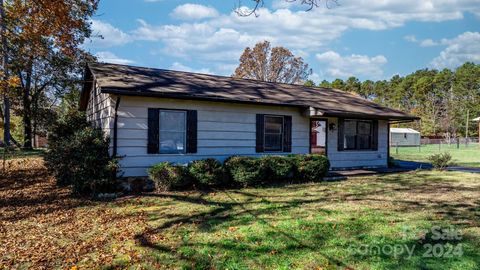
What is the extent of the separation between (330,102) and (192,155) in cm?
643

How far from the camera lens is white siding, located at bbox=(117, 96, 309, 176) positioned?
905 cm

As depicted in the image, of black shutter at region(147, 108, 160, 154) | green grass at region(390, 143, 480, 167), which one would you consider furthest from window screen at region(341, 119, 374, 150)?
black shutter at region(147, 108, 160, 154)

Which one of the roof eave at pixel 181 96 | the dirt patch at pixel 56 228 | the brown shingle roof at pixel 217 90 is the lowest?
the dirt patch at pixel 56 228

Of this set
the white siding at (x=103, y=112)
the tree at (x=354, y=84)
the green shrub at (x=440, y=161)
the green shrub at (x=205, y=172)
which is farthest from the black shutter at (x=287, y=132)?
the tree at (x=354, y=84)

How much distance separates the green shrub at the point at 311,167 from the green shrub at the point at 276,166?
30 centimetres

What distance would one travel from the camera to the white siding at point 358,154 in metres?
13.1

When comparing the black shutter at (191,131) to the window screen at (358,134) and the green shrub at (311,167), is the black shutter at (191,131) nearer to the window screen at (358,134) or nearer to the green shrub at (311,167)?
the green shrub at (311,167)

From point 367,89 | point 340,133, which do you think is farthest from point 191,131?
point 367,89

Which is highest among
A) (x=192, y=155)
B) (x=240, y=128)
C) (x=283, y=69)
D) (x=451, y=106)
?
(x=283, y=69)

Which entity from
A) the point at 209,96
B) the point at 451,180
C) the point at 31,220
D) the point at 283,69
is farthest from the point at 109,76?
the point at 283,69

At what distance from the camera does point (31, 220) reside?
621 centimetres

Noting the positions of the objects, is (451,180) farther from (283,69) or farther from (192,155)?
(283,69)

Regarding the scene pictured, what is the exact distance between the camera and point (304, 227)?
5.47m

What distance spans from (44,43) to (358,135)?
1622 cm
